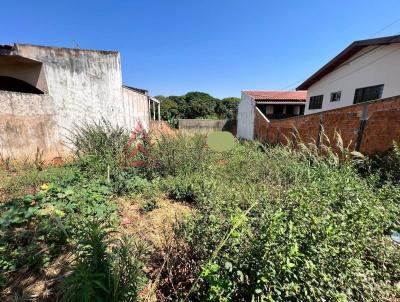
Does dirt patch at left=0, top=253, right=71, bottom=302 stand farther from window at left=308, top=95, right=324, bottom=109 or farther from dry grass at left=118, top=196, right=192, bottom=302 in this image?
window at left=308, top=95, right=324, bottom=109

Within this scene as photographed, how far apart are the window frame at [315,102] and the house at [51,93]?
11.0 m

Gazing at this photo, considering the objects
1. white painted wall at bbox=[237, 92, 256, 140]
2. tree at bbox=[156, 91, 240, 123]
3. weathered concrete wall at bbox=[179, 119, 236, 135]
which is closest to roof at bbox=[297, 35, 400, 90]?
white painted wall at bbox=[237, 92, 256, 140]

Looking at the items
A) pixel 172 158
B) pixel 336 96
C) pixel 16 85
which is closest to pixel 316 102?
pixel 336 96

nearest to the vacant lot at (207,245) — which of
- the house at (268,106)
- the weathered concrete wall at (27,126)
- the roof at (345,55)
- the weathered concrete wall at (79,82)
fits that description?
the weathered concrete wall at (27,126)

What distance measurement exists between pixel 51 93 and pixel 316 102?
13.4 meters

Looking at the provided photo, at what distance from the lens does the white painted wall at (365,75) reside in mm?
7590

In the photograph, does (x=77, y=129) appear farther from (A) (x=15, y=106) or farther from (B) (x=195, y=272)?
(B) (x=195, y=272)

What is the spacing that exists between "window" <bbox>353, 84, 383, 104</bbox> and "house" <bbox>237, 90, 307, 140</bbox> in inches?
223

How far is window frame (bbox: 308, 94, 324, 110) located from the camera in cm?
1216

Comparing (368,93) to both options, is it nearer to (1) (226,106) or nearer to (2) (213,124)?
(2) (213,124)

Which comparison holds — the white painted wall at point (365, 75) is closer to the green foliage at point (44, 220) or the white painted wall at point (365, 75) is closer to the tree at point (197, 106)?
the green foliage at point (44, 220)

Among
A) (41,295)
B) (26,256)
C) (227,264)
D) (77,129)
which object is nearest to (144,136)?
(77,129)

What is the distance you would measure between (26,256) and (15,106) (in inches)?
204

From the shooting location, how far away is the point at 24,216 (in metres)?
2.76
